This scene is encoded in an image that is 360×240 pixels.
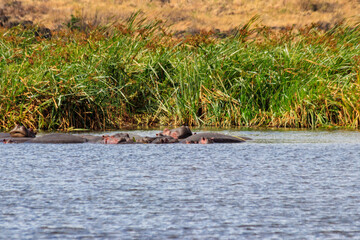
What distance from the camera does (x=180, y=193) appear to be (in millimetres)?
5086

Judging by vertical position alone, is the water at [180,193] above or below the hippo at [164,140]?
below

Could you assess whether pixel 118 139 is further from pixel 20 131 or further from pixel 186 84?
pixel 186 84

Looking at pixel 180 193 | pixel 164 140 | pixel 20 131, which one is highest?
pixel 20 131

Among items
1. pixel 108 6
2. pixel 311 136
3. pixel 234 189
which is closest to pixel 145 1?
pixel 108 6

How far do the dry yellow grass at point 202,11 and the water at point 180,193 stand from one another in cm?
3958

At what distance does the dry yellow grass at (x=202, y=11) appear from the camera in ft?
163

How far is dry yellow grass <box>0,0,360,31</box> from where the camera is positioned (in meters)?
49.6

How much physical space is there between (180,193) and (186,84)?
7.90m

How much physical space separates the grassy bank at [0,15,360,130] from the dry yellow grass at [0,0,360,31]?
110ft

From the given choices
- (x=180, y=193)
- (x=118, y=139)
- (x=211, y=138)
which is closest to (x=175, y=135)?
(x=211, y=138)

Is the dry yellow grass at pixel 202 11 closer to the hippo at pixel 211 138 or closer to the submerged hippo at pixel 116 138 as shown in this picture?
the submerged hippo at pixel 116 138

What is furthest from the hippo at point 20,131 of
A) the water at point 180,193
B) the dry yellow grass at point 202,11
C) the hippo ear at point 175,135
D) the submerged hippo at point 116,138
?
the dry yellow grass at point 202,11

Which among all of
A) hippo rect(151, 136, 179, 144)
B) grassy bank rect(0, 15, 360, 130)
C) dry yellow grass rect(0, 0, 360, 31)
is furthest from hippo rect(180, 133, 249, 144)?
dry yellow grass rect(0, 0, 360, 31)

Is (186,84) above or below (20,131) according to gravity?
above
